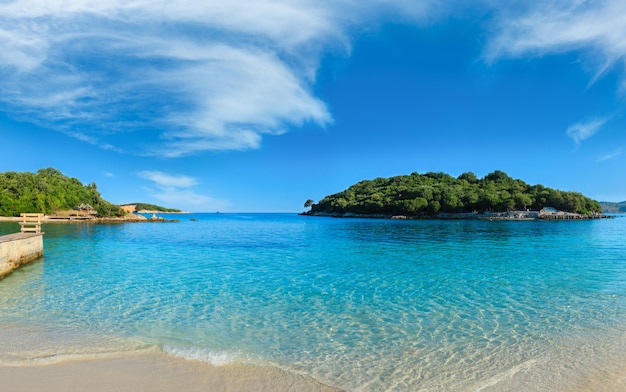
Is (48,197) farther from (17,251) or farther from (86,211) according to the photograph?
(17,251)

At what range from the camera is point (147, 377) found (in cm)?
560

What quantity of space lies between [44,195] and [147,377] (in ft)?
420

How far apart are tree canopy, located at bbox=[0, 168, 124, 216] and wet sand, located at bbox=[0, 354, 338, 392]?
114278 mm

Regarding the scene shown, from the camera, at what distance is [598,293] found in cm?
1176

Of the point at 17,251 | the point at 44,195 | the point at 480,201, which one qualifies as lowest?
the point at 17,251

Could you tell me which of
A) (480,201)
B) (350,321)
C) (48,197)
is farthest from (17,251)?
(480,201)

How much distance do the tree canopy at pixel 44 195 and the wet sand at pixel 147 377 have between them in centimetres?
11428

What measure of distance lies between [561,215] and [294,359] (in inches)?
5295

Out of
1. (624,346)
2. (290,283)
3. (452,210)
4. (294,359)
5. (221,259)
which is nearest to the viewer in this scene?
(294,359)

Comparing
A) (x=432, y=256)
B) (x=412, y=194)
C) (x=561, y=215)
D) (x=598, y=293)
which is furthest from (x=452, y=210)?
(x=598, y=293)

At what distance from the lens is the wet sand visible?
17.3 feet

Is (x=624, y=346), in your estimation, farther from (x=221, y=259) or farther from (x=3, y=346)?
(x=221, y=259)

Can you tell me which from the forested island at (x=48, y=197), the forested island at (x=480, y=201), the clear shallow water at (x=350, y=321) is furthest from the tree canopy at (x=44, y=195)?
the clear shallow water at (x=350, y=321)

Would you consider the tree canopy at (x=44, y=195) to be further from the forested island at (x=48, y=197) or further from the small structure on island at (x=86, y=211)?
the small structure on island at (x=86, y=211)
